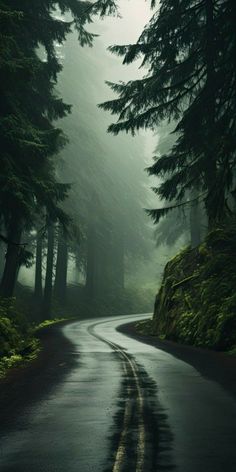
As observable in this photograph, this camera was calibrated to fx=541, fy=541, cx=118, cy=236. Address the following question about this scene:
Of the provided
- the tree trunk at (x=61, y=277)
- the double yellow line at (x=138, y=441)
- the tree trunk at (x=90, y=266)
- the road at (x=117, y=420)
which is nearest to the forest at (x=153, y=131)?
the tree trunk at (x=61, y=277)

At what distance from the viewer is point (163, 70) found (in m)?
20.0

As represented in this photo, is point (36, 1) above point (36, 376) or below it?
above

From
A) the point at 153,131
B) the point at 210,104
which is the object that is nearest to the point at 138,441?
the point at 210,104

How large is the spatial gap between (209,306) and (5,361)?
302 inches

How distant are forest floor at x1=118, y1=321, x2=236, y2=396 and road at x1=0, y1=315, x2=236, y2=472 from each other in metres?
0.27

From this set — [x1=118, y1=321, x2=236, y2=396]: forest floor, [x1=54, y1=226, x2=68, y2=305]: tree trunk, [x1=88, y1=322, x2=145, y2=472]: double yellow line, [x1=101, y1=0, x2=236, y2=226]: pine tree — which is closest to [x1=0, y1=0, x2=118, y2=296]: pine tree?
[x1=101, y1=0, x2=236, y2=226]: pine tree

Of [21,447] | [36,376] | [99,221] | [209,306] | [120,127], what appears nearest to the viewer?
[21,447]

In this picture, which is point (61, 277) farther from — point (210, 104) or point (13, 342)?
point (210, 104)

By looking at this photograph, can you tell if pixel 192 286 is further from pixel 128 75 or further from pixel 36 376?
pixel 128 75

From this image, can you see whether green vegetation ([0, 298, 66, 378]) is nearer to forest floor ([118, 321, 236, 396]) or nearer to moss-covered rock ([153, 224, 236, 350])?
forest floor ([118, 321, 236, 396])

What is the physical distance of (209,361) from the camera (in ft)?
47.9

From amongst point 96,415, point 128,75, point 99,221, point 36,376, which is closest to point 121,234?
point 99,221

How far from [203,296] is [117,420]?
12536 millimetres

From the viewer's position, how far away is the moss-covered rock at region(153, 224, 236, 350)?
685 inches
